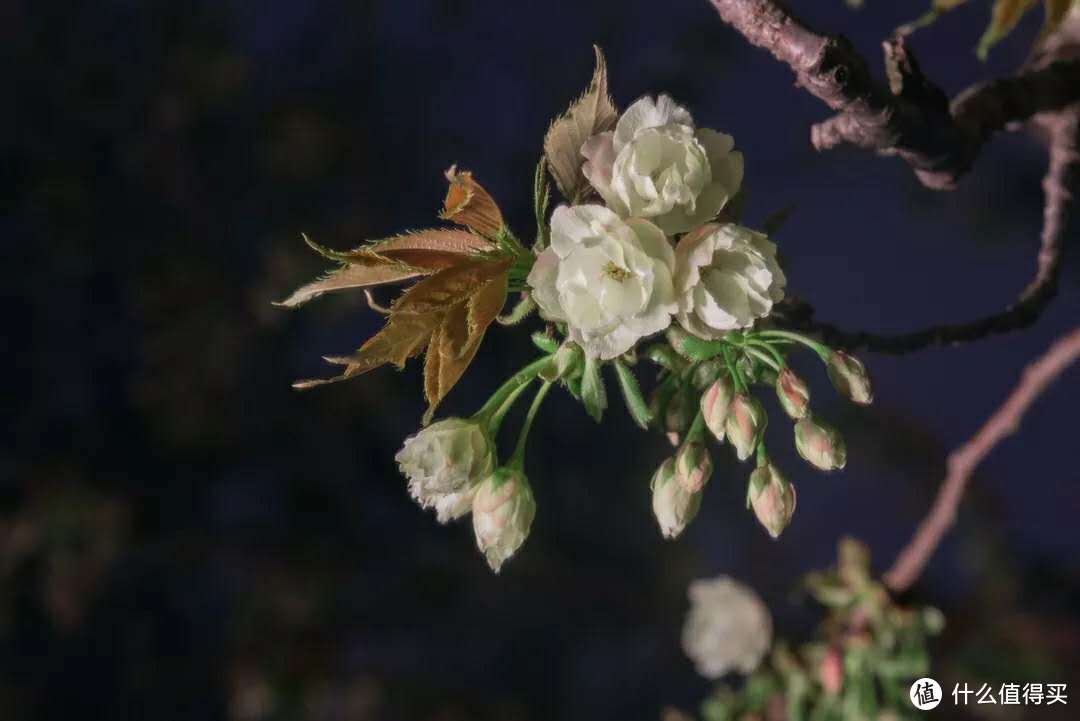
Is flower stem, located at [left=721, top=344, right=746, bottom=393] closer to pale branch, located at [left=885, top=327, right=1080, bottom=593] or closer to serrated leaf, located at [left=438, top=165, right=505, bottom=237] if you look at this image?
serrated leaf, located at [left=438, top=165, right=505, bottom=237]

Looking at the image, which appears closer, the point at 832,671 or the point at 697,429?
the point at 697,429

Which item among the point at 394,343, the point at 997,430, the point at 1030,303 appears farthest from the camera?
the point at 997,430

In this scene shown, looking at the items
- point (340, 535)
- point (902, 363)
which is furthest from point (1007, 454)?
point (340, 535)

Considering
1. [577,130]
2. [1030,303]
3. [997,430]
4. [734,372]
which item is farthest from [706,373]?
[997,430]

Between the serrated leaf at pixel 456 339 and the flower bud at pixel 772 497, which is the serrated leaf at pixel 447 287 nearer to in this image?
the serrated leaf at pixel 456 339

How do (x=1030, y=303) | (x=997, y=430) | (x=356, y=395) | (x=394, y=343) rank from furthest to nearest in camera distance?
(x=356, y=395) < (x=997, y=430) < (x=1030, y=303) < (x=394, y=343)

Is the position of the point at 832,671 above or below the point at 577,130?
below

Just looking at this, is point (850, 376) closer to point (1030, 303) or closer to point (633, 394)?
point (633, 394)
